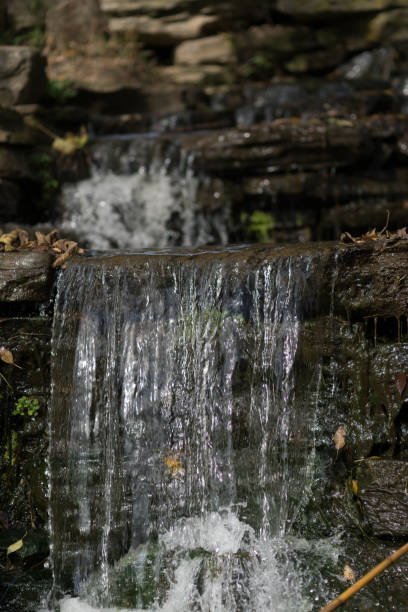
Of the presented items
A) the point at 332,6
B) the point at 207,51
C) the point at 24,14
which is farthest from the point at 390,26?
the point at 24,14

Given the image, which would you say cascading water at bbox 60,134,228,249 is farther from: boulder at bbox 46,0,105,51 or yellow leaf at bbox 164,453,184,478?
boulder at bbox 46,0,105,51

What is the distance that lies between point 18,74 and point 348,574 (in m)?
7.14

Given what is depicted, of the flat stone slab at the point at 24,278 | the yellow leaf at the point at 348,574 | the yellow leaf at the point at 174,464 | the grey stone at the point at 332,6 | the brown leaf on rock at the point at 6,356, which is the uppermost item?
the grey stone at the point at 332,6

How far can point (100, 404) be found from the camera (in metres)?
3.63

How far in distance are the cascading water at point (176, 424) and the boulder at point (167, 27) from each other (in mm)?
8880

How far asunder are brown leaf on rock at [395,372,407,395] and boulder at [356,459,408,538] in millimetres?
431

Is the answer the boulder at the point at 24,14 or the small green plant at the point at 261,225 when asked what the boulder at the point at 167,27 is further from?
the small green plant at the point at 261,225

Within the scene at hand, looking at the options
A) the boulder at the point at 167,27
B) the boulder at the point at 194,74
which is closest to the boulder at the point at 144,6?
the boulder at the point at 167,27

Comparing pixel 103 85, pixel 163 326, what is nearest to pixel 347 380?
pixel 163 326

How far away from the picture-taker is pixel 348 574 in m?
3.13

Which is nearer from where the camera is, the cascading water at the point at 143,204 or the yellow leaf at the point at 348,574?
the yellow leaf at the point at 348,574

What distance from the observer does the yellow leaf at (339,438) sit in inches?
135

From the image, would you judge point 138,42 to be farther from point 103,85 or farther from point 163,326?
point 163,326

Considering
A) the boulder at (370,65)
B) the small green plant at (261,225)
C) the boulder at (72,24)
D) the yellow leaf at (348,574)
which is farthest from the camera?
the boulder at (72,24)
